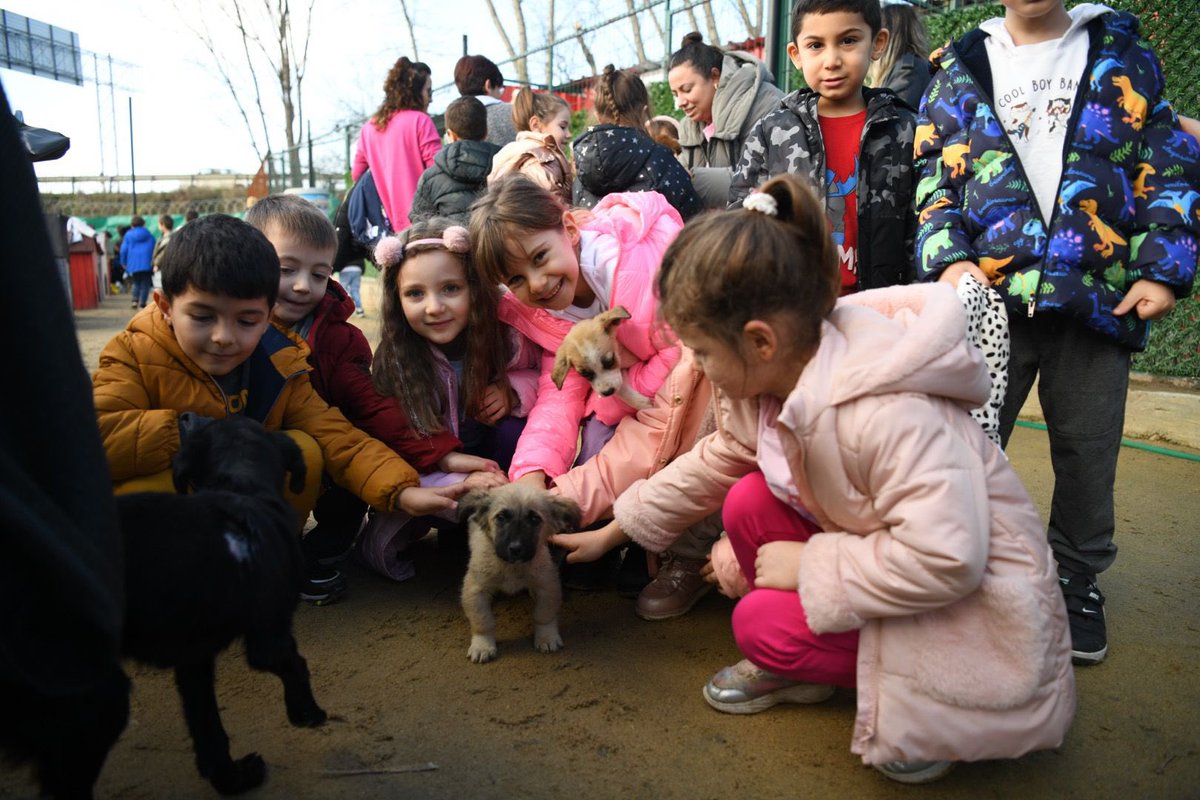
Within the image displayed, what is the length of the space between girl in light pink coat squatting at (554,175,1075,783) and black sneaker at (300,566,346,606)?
1791 mm

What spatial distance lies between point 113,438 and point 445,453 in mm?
1179

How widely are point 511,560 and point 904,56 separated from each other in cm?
364

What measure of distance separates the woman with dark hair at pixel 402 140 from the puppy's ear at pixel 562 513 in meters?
4.41

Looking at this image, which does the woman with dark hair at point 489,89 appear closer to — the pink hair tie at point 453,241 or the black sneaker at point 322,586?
the pink hair tie at point 453,241

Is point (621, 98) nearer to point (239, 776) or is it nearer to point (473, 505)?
point (473, 505)

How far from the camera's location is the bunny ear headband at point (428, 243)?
340cm

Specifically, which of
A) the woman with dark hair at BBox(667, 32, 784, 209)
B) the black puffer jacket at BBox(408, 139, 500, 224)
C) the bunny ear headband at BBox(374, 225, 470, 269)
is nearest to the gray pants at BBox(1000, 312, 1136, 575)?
the bunny ear headband at BBox(374, 225, 470, 269)

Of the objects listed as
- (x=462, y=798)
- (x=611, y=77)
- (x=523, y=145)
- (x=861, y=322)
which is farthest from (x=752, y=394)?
(x=611, y=77)

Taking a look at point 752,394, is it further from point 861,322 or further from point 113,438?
point 113,438

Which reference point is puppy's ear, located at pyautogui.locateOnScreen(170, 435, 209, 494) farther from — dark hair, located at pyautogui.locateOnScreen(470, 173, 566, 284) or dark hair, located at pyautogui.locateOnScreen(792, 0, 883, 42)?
dark hair, located at pyautogui.locateOnScreen(792, 0, 883, 42)

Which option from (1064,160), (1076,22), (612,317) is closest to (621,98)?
(612,317)

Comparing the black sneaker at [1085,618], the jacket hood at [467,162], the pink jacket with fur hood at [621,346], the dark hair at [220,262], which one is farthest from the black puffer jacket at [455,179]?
the black sneaker at [1085,618]

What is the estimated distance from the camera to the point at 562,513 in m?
2.93

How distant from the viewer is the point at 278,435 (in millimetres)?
2295
